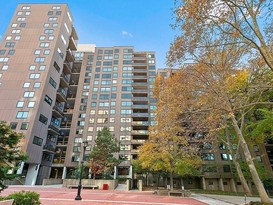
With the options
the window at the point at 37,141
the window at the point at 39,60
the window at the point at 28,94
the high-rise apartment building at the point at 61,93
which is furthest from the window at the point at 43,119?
the window at the point at 39,60

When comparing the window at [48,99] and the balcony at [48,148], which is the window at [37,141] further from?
the window at [48,99]

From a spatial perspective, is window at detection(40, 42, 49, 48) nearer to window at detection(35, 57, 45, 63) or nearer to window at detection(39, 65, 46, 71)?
window at detection(35, 57, 45, 63)

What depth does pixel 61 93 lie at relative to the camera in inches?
1934

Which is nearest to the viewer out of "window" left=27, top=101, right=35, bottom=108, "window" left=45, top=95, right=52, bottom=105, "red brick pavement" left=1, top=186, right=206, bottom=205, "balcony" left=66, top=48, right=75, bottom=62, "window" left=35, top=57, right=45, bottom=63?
"red brick pavement" left=1, top=186, right=206, bottom=205

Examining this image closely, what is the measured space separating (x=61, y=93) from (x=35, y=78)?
882 centimetres

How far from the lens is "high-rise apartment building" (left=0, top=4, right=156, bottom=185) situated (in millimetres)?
38406

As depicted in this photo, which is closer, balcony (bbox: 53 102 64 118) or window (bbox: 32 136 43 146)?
window (bbox: 32 136 43 146)

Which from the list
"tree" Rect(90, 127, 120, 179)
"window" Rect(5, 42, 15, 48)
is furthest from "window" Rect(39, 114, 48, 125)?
"window" Rect(5, 42, 15, 48)

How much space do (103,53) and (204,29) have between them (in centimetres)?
5729

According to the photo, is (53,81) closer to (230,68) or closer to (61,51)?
(61,51)

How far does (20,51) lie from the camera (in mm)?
44500

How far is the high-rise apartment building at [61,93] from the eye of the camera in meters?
38.4

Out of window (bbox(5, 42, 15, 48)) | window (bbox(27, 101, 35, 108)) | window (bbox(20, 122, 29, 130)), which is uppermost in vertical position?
window (bbox(5, 42, 15, 48))

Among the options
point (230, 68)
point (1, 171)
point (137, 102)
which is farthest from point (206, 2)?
point (137, 102)
